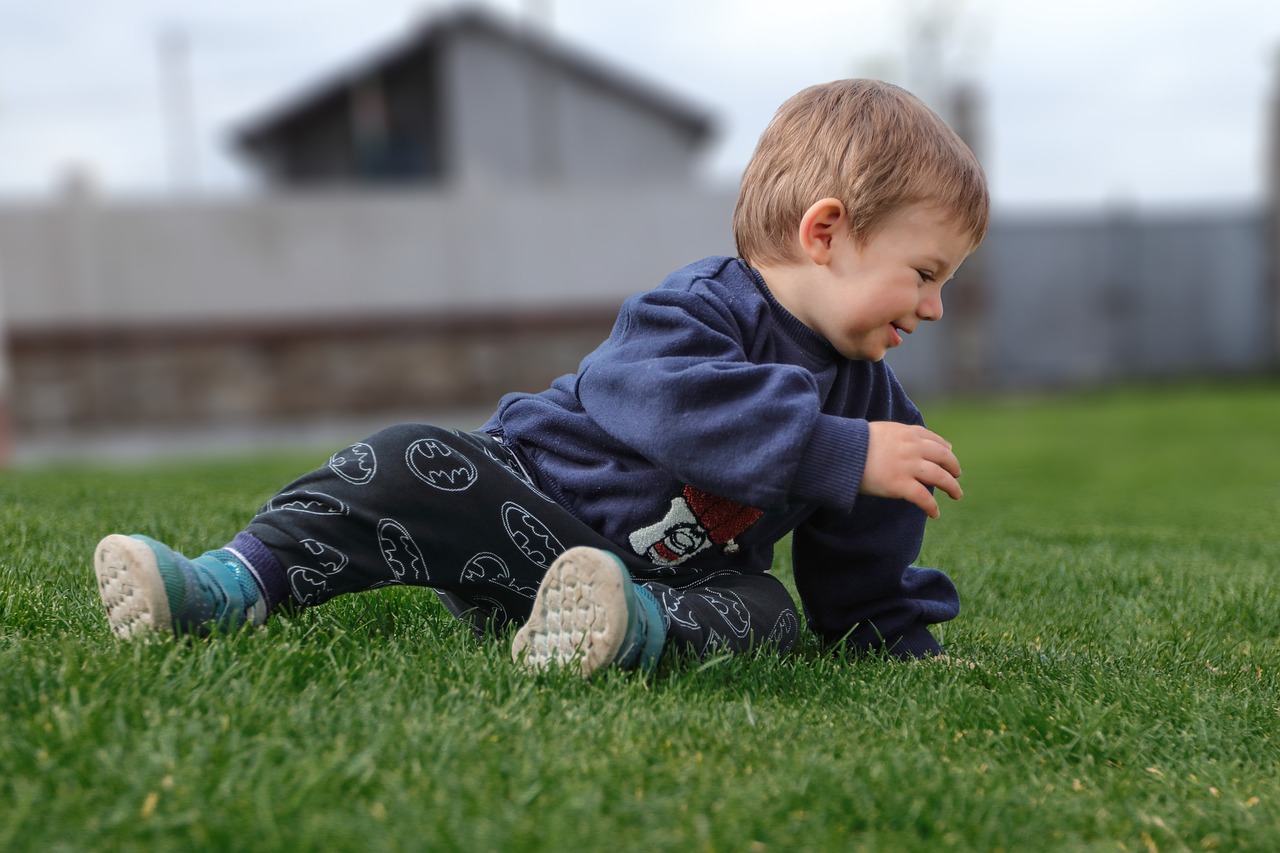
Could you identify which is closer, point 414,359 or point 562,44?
point 414,359

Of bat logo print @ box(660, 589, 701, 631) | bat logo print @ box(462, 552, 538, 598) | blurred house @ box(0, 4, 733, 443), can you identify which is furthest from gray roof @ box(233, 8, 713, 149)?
bat logo print @ box(660, 589, 701, 631)

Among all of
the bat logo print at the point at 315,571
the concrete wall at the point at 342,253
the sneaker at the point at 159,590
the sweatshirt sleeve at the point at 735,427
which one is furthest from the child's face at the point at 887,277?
the concrete wall at the point at 342,253

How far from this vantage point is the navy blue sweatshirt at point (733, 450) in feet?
6.28

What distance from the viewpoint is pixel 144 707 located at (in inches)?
61.0

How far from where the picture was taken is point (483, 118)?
20.8 meters

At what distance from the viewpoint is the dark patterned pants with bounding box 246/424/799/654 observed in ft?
6.68

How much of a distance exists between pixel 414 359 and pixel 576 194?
9.12 ft

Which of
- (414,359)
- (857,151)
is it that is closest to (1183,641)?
(857,151)

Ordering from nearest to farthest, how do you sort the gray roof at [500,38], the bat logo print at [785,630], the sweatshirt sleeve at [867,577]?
the bat logo print at [785,630] → the sweatshirt sleeve at [867,577] → the gray roof at [500,38]

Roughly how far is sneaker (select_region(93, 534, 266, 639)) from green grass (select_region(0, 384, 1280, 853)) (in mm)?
53

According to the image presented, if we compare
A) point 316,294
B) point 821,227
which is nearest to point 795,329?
point 821,227

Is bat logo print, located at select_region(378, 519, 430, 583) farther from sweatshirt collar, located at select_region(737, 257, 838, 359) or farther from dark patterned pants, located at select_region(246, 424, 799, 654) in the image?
sweatshirt collar, located at select_region(737, 257, 838, 359)

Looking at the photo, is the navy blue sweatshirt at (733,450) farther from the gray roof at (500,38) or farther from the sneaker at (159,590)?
the gray roof at (500,38)

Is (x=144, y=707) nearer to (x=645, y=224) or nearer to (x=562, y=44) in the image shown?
(x=645, y=224)
